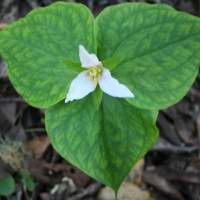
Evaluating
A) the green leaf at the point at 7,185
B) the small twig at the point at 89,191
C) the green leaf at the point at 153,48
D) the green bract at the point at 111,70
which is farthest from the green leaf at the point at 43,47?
the small twig at the point at 89,191

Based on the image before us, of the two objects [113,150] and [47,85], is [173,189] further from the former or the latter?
[47,85]

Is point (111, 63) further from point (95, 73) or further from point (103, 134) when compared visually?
point (103, 134)

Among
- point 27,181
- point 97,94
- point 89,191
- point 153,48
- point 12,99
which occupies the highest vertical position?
point 153,48

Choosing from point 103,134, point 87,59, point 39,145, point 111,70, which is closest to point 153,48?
point 111,70

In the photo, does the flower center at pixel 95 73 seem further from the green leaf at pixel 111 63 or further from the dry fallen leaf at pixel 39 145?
the dry fallen leaf at pixel 39 145

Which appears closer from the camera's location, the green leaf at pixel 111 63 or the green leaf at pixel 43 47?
the green leaf at pixel 111 63

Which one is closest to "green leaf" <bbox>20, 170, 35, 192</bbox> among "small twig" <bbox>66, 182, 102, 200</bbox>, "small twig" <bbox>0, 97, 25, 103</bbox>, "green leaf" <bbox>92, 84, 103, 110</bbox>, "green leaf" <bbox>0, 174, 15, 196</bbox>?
"green leaf" <bbox>0, 174, 15, 196</bbox>
